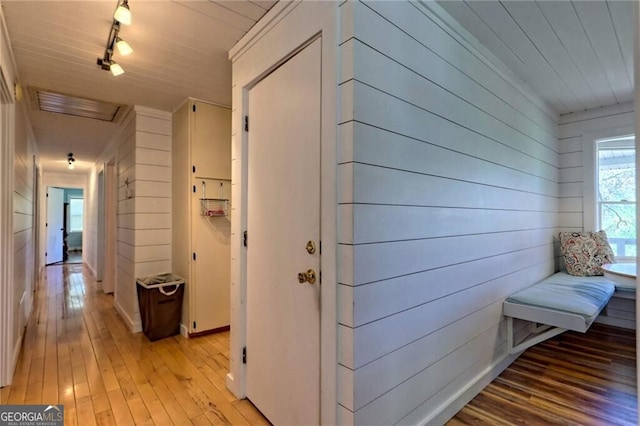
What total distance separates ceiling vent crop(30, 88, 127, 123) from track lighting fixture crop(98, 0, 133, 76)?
3.61 feet

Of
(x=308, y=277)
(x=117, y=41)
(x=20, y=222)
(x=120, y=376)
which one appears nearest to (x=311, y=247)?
(x=308, y=277)

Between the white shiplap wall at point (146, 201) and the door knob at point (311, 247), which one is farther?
the white shiplap wall at point (146, 201)

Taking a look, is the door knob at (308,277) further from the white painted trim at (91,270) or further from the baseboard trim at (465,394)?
the white painted trim at (91,270)

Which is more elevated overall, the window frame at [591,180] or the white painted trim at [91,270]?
the window frame at [591,180]

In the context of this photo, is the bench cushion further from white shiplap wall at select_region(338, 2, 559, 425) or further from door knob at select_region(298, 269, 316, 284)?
door knob at select_region(298, 269, 316, 284)

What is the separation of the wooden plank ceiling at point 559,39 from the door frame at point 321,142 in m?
0.81

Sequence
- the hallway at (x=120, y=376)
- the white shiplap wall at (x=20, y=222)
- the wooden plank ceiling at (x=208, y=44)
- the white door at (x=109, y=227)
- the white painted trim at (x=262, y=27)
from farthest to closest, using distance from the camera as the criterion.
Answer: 1. the white door at (x=109, y=227)
2. the white shiplap wall at (x=20, y=222)
3. the hallway at (x=120, y=376)
4. the wooden plank ceiling at (x=208, y=44)
5. the white painted trim at (x=262, y=27)

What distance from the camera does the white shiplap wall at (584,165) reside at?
10.8ft

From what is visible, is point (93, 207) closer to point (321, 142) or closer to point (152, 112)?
point (152, 112)

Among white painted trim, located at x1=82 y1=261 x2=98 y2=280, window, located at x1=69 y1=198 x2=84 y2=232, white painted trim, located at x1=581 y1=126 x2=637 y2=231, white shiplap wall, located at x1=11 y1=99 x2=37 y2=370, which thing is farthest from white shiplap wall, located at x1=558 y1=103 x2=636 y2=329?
window, located at x1=69 y1=198 x2=84 y2=232

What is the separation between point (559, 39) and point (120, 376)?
387 cm

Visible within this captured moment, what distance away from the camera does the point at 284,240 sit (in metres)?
1.69

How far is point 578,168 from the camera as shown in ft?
11.6

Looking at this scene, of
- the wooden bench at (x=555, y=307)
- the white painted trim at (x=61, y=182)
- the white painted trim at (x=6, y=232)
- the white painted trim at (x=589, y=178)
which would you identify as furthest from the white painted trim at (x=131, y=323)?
the white painted trim at (x=61, y=182)
